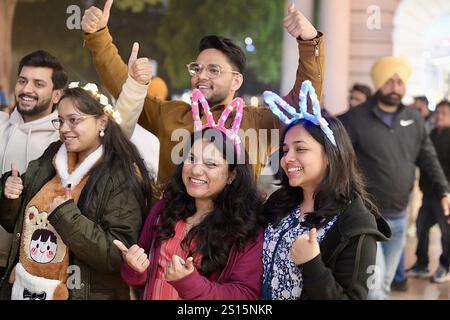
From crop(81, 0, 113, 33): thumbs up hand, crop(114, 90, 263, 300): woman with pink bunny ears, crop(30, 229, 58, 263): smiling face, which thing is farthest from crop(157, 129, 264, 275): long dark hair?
crop(81, 0, 113, 33): thumbs up hand

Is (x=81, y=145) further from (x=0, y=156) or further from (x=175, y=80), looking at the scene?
(x=175, y=80)

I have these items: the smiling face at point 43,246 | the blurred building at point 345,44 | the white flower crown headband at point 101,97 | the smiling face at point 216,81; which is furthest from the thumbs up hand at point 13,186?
the blurred building at point 345,44

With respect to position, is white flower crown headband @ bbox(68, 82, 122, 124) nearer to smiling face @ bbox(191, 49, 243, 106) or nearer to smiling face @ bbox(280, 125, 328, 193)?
smiling face @ bbox(191, 49, 243, 106)

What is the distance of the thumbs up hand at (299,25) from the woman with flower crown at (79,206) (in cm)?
80

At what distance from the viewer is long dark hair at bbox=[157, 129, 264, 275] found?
244cm

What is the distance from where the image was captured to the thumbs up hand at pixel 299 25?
2.79m

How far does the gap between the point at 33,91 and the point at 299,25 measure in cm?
130

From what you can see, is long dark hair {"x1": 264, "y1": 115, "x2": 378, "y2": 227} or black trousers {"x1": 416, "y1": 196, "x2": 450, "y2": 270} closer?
Result: long dark hair {"x1": 264, "y1": 115, "x2": 378, "y2": 227}

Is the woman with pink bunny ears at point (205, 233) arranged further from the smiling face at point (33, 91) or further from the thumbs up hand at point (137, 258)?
the smiling face at point (33, 91)

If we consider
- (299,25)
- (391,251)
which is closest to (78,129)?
(299,25)

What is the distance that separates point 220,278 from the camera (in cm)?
244

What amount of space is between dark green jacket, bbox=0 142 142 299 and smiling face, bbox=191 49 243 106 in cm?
60

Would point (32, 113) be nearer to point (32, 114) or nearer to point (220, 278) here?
point (32, 114)
